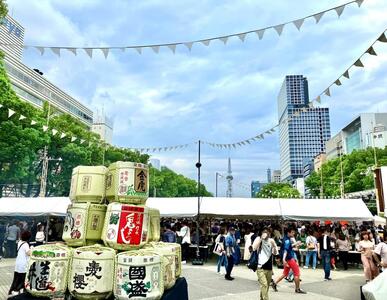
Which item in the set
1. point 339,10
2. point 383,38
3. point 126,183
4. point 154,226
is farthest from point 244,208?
point 126,183

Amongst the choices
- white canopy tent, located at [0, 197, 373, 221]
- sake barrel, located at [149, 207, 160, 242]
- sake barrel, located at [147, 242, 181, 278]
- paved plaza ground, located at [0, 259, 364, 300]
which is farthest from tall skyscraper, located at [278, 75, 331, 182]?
sake barrel, located at [147, 242, 181, 278]

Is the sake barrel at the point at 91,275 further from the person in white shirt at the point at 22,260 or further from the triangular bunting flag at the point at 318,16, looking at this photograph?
the triangular bunting flag at the point at 318,16

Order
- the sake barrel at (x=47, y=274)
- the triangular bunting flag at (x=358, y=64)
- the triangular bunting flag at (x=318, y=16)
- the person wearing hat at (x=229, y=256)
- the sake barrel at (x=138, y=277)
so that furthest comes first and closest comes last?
the person wearing hat at (x=229, y=256)
the triangular bunting flag at (x=358, y=64)
the triangular bunting flag at (x=318, y=16)
the sake barrel at (x=47, y=274)
the sake barrel at (x=138, y=277)

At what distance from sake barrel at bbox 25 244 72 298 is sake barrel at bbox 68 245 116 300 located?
0.36 feet

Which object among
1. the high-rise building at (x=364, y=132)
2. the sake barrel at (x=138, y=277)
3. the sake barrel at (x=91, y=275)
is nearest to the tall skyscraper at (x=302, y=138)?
the high-rise building at (x=364, y=132)

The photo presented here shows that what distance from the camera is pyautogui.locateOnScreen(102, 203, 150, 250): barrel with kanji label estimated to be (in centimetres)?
462

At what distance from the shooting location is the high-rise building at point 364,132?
7869 centimetres

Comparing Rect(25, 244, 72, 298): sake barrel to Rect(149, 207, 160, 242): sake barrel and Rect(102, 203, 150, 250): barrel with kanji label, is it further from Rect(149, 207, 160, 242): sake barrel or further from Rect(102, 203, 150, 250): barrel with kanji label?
Rect(149, 207, 160, 242): sake barrel

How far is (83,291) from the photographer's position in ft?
13.7

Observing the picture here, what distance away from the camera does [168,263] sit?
15.7 feet

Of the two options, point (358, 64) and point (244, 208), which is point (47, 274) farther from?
point (244, 208)

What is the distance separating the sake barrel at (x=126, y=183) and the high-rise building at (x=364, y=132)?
249 feet

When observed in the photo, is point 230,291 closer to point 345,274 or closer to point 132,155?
point 345,274

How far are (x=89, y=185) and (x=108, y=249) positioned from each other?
109 centimetres
